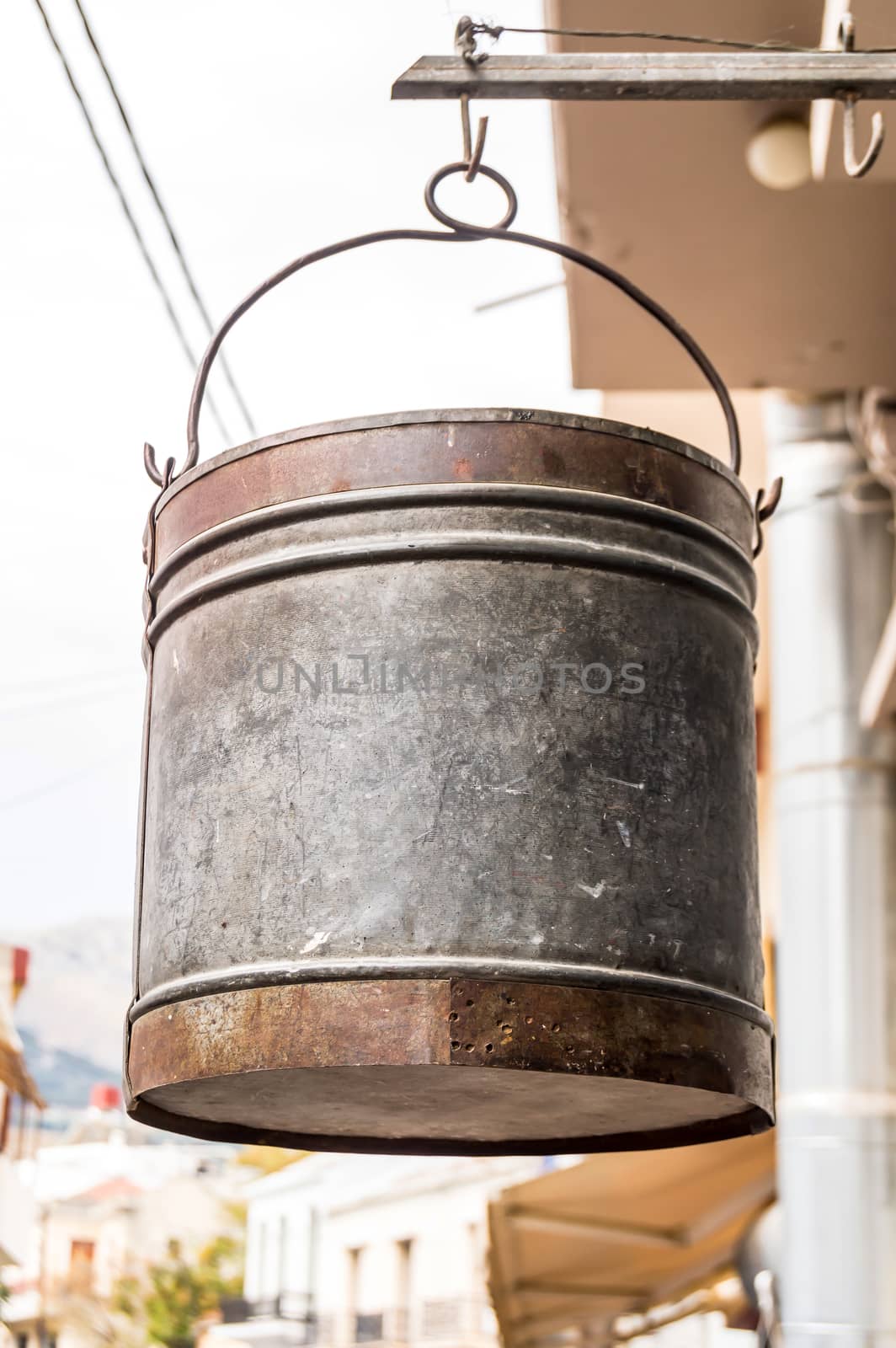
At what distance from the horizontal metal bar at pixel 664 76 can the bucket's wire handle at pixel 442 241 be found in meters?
0.10

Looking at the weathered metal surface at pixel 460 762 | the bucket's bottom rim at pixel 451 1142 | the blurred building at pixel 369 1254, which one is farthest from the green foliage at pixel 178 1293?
the weathered metal surface at pixel 460 762

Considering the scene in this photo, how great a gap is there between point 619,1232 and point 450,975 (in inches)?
267

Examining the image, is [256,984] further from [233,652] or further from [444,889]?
[233,652]

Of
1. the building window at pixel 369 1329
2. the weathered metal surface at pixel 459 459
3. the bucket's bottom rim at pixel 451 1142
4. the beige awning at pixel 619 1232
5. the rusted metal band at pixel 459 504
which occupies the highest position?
the weathered metal surface at pixel 459 459

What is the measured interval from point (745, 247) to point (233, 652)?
3.62m

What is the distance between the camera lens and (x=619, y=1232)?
25.9 ft

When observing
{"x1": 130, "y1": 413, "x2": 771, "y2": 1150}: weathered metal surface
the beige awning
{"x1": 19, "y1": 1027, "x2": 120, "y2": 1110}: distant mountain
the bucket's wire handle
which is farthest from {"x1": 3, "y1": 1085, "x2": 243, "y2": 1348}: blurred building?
{"x1": 130, "y1": 413, "x2": 771, "y2": 1150}: weathered metal surface

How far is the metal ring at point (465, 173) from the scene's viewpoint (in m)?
1.90

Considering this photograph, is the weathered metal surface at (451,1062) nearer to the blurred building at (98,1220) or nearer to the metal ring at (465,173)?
the metal ring at (465,173)

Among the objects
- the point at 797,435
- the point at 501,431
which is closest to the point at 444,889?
the point at 501,431

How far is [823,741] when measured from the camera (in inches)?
231

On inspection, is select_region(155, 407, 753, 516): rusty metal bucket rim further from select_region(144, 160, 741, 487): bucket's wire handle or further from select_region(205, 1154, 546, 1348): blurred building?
select_region(205, 1154, 546, 1348): blurred building

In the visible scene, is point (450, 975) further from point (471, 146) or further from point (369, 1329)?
point (369, 1329)

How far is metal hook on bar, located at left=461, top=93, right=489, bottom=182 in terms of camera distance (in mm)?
1862
